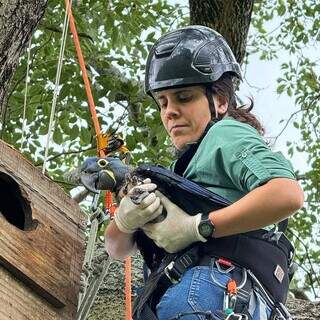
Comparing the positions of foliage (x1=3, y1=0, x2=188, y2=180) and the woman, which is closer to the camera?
the woman

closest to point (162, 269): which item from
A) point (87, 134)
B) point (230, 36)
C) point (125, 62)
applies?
point (230, 36)

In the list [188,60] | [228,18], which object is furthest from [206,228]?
[228,18]

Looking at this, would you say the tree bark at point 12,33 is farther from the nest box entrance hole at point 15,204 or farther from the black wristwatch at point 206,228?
the black wristwatch at point 206,228

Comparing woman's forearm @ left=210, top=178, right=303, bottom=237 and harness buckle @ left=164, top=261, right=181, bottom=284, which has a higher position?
woman's forearm @ left=210, top=178, right=303, bottom=237

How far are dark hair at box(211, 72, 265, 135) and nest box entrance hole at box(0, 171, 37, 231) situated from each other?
23.8 inches

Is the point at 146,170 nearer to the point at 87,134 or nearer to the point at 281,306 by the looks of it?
the point at 281,306

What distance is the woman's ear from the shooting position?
2525mm

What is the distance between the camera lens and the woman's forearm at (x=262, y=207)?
215 cm

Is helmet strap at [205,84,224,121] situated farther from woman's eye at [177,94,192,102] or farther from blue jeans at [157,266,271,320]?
blue jeans at [157,266,271,320]

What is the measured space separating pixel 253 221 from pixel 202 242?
0.17 meters

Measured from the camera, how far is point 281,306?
7.54 ft

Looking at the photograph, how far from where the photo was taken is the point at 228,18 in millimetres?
4648

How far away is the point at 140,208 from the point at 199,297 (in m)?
0.27

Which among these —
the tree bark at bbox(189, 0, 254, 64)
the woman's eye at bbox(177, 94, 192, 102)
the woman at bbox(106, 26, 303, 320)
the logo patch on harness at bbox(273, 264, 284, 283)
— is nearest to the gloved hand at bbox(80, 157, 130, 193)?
the woman at bbox(106, 26, 303, 320)
